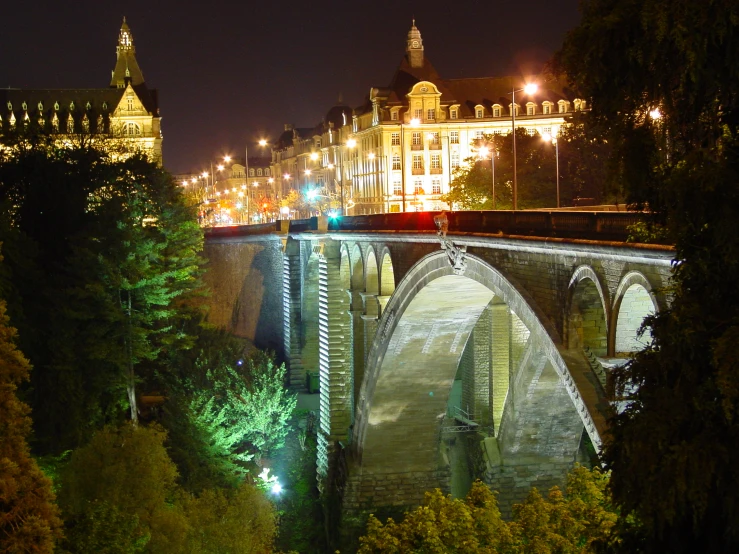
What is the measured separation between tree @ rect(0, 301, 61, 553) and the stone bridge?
37.3 feet

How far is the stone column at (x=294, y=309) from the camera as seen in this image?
188ft

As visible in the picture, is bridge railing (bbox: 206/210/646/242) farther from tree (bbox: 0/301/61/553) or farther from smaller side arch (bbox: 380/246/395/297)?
tree (bbox: 0/301/61/553)

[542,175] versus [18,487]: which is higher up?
[542,175]

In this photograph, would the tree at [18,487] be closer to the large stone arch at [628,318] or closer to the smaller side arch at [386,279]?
the large stone arch at [628,318]

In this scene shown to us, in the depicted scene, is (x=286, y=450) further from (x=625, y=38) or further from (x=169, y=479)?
(x=625, y=38)

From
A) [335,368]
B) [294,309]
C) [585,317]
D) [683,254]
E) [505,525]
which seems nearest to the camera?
[683,254]

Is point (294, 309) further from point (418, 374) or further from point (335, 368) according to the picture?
point (418, 374)

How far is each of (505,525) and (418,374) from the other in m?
13.2

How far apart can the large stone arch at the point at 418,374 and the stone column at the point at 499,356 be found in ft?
1.96

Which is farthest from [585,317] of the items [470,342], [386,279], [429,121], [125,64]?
[125,64]

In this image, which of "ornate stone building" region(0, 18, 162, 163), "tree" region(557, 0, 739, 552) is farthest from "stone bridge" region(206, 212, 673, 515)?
"ornate stone building" region(0, 18, 162, 163)

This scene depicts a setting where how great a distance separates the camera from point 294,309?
57.7m

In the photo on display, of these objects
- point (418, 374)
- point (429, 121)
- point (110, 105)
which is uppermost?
point (110, 105)

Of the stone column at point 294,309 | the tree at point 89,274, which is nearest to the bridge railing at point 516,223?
the tree at point 89,274
